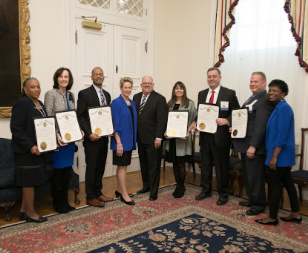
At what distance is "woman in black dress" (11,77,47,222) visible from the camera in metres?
2.98

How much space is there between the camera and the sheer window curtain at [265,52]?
13.6 ft

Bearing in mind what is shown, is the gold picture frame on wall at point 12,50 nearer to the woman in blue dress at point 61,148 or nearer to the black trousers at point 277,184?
the woman in blue dress at point 61,148

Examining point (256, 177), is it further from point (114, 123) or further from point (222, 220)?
point (114, 123)

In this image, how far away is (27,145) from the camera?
296cm

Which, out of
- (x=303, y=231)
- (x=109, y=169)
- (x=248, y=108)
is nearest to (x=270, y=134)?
(x=248, y=108)

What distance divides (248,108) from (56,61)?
274 cm

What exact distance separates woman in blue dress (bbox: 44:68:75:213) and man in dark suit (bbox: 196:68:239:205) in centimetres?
165

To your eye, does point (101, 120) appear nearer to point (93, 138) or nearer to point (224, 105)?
point (93, 138)

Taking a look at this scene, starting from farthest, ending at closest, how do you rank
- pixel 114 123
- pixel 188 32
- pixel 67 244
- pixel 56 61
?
pixel 188 32 < pixel 56 61 < pixel 114 123 < pixel 67 244

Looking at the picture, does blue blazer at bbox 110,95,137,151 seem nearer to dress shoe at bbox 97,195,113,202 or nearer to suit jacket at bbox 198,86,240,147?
dress shoe at bbox 97,195,113,202

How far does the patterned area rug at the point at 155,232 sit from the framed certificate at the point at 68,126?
0.87m

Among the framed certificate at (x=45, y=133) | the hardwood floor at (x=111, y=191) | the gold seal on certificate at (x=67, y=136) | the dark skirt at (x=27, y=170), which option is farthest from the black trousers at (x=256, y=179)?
the dark skirt at (x=27, y=170)

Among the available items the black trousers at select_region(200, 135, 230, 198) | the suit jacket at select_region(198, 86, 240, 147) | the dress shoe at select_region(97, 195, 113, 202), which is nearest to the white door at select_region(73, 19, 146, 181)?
the dress shoe at select_region(97, 195, 113, 202)

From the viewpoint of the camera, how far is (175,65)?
5855 mm
